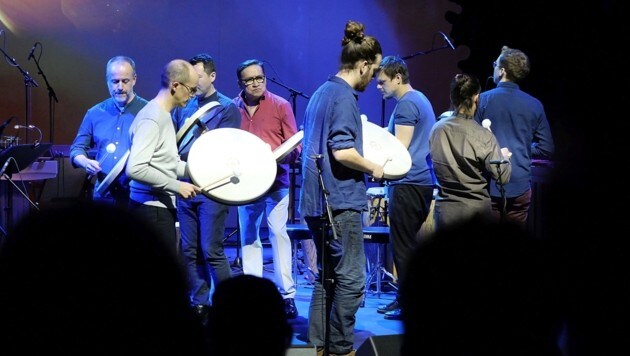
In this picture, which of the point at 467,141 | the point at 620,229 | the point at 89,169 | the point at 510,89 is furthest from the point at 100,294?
the point at 510,89

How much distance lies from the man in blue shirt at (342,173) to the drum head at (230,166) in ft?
1.45

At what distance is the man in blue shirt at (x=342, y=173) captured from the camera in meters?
4.12

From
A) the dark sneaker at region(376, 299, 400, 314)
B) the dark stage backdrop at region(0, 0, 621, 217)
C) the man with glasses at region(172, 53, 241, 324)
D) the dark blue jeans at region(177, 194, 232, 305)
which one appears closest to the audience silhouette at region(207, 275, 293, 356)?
the man with glasses at region(172, 53, 241, 324)

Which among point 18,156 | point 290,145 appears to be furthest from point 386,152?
point 18,156

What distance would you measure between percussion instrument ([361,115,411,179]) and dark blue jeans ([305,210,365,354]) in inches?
16.5

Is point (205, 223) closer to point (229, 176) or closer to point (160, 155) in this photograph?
point (229, 176)

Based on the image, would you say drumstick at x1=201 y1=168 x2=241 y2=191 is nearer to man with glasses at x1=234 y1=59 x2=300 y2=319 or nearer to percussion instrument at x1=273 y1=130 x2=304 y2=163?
percussion instrument at x1=273 y1=130 x2=304 y2=163

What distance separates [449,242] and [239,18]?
8982mm

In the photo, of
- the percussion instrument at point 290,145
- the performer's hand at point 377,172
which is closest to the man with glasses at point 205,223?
the percussion instrument at point 290,145

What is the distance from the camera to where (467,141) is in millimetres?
4691

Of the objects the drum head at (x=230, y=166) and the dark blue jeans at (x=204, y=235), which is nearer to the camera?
the drum head at (x=230, y=166)

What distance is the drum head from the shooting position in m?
4.50

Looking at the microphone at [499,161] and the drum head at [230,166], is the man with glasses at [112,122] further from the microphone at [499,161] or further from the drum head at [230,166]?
the microphone at [499,161]

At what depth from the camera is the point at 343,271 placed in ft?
13.9
